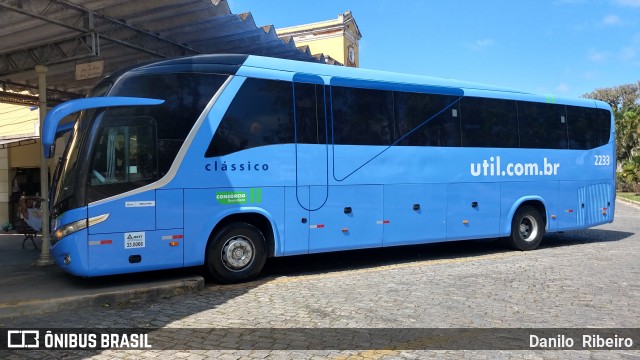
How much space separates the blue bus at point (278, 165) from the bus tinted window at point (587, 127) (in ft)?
2.90

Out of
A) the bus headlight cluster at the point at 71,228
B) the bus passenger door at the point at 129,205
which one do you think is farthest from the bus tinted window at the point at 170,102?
the bus headlight cluster at the point at 71,228

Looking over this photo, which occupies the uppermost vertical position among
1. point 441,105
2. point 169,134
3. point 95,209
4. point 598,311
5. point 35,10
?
point 35,10

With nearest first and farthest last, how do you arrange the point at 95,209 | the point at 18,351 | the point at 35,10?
the point at 18,351
the point at 95,209
the point at 35,10

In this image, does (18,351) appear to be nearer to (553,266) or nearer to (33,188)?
(553,266)

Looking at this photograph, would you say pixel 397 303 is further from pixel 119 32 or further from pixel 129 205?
pixel 119 32

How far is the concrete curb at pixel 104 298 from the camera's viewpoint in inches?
237

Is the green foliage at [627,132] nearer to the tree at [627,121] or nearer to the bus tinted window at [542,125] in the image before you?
the tree at [627,121]

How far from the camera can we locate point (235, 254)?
7.88 meters

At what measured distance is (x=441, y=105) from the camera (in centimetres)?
985

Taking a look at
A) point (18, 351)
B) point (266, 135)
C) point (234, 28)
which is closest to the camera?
point (18, 351)

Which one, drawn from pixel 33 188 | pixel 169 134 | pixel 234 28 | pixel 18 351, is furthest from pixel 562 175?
pixel 33 188

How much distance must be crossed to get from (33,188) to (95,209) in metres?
12.4

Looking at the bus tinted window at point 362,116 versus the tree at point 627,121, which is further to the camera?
the tree at point 627,121

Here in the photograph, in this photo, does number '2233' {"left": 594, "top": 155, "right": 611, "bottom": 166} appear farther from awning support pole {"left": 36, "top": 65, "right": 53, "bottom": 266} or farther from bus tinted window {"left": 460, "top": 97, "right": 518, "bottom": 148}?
awning support pole {"left": 36, "top": 65, "right": 53, "bottom": 266}
